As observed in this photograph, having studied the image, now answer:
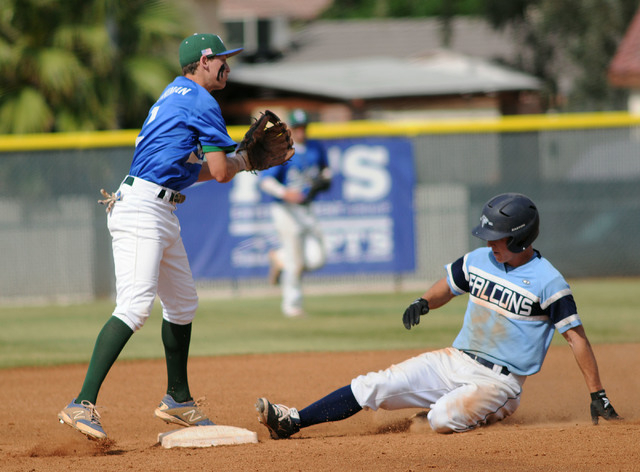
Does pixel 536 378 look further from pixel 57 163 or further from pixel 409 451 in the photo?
pixel 57 163

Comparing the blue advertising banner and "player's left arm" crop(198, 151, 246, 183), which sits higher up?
"player's left arm" crop(198, 151, 246, 183)

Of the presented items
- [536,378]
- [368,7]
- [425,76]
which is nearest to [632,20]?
[425,76]

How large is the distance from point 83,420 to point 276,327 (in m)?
4.75

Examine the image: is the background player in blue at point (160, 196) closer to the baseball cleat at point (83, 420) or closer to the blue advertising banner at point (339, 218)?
the baseball cleat at point (83, 420)

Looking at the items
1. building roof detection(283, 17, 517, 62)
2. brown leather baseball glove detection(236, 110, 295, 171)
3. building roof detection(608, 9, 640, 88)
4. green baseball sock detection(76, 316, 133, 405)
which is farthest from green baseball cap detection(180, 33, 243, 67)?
building roof detection(283, 17, 517, 62)

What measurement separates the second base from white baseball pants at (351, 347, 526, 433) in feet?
1.94

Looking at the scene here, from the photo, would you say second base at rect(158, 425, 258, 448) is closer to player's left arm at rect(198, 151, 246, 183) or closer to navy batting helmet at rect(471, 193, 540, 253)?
player's left arm at rect(198, 151, 246, 183)

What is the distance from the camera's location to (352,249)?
11.7 m

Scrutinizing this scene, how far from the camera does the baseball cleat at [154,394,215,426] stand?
462 cm

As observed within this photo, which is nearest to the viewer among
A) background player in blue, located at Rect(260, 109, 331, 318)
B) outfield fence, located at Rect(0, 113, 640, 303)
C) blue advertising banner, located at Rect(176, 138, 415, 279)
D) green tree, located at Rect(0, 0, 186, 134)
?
background player in blue, located at Rect(260, 109, 331, 318)

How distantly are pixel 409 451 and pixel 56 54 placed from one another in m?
10.7

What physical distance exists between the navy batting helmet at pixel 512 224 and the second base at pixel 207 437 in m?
1.50

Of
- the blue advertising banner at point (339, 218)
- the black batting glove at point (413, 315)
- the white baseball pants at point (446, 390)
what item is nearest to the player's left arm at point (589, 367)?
the white baseball pants at point (446, 390)

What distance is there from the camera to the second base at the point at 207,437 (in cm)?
425
